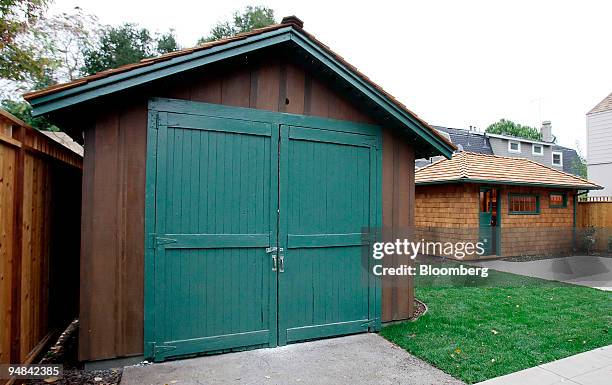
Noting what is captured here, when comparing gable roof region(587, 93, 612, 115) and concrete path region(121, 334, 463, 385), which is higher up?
gable roof region(587, 93, 612, 115)

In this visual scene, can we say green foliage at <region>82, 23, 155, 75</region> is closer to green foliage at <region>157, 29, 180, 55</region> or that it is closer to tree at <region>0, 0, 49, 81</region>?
green foliage at <region>157, 29, 180, 55</region>

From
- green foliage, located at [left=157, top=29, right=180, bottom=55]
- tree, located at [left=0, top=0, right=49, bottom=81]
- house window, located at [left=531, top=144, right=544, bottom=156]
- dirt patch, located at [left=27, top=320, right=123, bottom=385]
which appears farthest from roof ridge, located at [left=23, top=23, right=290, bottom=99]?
house window, located at [left=531, top=144, right=544, bottom=156]

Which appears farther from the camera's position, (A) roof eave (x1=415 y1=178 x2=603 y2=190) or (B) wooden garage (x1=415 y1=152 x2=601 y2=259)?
(B) wooden garage (x1=415 y1=152 x2=601 y2=259)

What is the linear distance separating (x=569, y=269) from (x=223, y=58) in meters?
10.9

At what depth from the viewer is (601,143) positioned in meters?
15.3

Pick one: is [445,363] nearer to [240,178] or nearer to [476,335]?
[476,335]

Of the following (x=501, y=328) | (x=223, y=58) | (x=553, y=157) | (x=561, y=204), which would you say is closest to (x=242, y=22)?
(x=561, y=204)

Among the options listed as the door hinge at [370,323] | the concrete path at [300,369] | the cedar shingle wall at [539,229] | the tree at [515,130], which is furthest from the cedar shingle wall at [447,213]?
the tree at [515,130]

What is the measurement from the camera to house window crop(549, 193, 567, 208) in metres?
12.9

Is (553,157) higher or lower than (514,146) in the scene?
lower

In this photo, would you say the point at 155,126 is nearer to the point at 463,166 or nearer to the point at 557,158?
the point at 463,166

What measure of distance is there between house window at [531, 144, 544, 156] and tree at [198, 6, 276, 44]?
2225 cm

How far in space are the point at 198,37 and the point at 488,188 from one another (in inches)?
1029

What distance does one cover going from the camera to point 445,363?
151 inches
